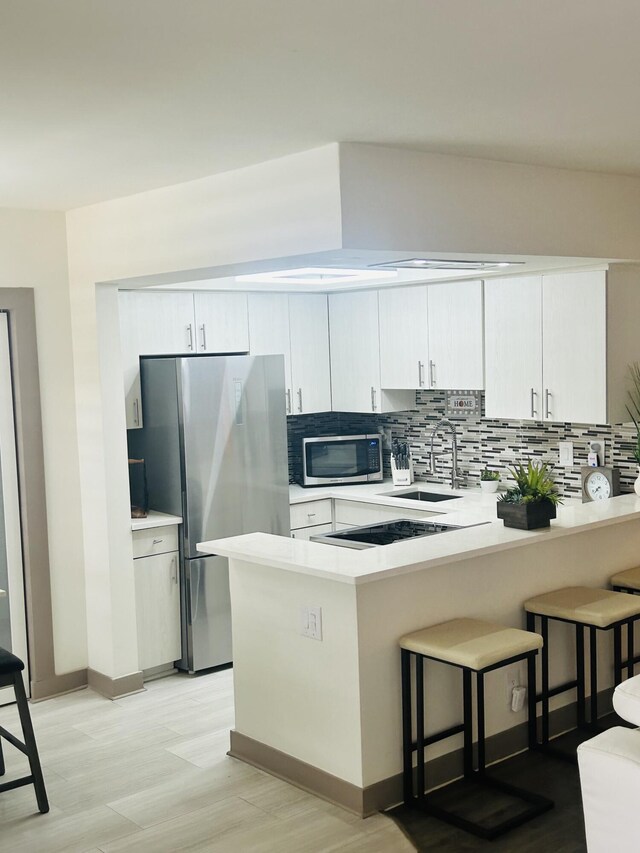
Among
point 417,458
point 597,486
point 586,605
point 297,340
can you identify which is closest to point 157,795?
point 586,605

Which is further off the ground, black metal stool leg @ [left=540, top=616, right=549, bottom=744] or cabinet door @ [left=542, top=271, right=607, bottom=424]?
cabinet door @ [left=542, top=271, right=607, bottom=424]

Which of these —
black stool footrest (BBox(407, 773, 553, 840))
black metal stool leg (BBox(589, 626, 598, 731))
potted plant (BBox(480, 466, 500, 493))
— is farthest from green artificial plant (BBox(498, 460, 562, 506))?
potted plant (BBox(480, 466, 500, 493))

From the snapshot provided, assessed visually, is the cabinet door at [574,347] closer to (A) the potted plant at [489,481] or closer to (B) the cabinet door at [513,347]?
(B) the cabinet door at [513,347]

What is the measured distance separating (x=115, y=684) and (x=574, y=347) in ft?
9.76

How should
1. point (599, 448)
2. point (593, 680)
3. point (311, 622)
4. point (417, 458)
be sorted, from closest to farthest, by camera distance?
point (311, 622), point (593, 680), point (599, 448), point (417, 458)

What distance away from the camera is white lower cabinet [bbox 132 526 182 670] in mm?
5184

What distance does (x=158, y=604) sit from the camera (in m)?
5.25

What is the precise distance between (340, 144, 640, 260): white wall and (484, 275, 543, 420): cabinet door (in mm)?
726

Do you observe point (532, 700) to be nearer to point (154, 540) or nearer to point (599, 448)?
point (599, 448)

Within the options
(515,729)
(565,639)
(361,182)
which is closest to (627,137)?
(361,182)

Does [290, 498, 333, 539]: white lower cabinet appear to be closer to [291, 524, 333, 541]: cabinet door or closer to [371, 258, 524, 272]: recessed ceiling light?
[291, 524, 333, 541]: cabinet door

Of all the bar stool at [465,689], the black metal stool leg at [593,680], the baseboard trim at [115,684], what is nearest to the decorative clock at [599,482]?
the black metal stool leg at [593,680]

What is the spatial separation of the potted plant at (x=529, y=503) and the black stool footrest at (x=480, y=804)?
107 cm

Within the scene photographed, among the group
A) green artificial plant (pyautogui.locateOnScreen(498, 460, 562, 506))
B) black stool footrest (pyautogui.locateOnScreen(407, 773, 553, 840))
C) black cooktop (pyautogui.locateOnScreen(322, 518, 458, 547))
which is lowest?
black stool footrest (pyautogui.locateOnScreen(407, 773, 553, 840))
